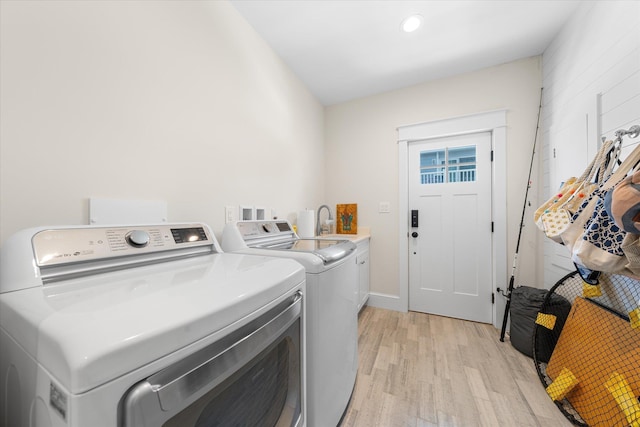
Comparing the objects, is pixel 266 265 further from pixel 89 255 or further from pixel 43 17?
pixel 43 17

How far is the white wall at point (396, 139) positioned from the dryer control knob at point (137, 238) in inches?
91.2

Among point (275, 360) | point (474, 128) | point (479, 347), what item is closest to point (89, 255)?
point (275, 360)

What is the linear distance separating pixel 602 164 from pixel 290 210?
6.72 ft

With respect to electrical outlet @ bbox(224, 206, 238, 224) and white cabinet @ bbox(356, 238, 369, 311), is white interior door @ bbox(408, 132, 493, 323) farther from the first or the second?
electrical outlet @ bbox(224, 206, 238, 224)

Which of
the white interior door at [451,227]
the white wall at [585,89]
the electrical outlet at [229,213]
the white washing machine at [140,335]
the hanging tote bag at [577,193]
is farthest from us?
the white interior door at [451,227]

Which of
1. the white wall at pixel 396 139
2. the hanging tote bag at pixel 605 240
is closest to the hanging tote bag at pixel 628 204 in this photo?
the hanging tote bag at pixel 605 240

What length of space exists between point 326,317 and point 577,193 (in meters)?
1.44

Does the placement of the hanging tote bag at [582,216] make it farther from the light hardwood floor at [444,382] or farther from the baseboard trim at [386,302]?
the baseboard trim at [386,302]

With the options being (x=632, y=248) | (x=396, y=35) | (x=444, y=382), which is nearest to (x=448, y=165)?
(x=396, y=35)

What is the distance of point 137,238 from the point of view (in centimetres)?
87

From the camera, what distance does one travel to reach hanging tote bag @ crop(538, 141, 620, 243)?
A: 3.80ft

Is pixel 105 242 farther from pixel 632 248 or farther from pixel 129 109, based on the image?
pixel 632 248

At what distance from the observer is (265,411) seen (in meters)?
0.74

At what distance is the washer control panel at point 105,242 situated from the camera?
2.22 ft
